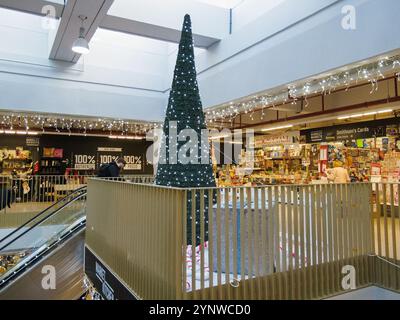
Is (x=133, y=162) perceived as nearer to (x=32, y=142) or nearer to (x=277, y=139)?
(x=32, y=142)

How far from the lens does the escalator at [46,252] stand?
7.30 metres

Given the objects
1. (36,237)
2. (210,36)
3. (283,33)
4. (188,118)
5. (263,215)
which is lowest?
(36,237)

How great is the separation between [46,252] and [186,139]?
16.1 feet

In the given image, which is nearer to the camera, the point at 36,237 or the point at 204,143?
the point at 204,143

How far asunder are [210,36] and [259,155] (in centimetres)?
615

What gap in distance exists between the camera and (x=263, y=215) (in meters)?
3.56

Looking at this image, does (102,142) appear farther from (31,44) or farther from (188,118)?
(188,118)

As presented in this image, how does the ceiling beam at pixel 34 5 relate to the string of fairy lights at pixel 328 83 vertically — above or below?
above

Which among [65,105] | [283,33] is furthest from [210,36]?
[65,105]

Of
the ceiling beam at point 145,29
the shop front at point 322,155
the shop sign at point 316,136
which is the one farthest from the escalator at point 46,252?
the shop sign at point 316,136

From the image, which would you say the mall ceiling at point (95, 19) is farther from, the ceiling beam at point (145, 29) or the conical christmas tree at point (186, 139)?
the conical christmas tree at point (186, 139)

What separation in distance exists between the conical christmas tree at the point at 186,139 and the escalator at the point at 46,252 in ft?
12.3

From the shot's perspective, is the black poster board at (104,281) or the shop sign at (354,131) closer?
the black poster board at (104,281)

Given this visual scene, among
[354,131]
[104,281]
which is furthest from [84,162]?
[354,131]
